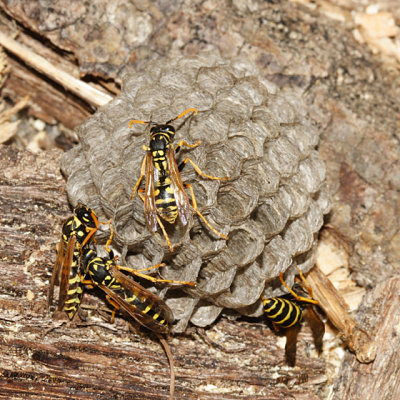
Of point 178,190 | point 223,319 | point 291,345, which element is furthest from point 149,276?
point 291,345

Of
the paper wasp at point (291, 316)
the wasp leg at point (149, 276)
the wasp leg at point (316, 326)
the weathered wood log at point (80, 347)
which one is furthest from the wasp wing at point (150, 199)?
the wasp leg at point (316, 326)

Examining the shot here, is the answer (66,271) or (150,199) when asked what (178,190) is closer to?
(150,199)

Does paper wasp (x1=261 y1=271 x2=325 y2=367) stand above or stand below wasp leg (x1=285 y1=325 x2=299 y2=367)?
above

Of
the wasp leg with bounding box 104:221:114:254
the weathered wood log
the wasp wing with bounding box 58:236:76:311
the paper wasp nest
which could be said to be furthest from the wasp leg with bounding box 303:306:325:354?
the wasp wing with bounding box 58:236:76:311

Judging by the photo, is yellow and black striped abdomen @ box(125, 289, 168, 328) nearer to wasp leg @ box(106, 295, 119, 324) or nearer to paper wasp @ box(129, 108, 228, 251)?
wasp leg @ box(106, 295, 119, 324)

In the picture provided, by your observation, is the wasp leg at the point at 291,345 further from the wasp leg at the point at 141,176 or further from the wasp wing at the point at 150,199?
the wasp leg at the point at 141,176

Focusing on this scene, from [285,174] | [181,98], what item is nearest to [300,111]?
[285,174]
